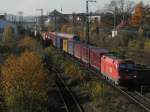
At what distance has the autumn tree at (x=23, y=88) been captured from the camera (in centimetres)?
2380

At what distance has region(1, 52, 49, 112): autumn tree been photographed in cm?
2380

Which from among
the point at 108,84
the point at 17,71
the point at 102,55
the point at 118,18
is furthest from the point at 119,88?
the point at 118,18

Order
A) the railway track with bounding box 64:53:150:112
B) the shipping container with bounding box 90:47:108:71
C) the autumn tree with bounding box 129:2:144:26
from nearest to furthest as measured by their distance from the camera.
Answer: the railway track with bounding box 64:53:150:112 → the shipping container with bounding box 90:47:108:71 → the autumn tree with bounding box 129:2:144:26

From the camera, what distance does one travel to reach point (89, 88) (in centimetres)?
3069

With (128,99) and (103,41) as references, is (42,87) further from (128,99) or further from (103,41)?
(103,41)

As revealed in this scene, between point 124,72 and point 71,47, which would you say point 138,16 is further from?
point 124,72

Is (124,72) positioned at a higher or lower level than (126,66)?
lower

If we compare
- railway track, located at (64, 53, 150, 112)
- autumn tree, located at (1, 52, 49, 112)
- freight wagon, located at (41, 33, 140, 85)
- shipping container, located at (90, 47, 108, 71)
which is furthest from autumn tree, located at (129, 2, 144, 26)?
autumn tree, located at (1, 52, 49, 112)

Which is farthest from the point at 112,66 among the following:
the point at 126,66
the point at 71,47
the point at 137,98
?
the point at 71,47

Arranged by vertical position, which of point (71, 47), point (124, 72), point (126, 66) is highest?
point (126, 66)

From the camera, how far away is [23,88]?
2477 cm

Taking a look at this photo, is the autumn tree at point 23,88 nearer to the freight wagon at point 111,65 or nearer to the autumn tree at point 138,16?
the freight wagon at point 111,65

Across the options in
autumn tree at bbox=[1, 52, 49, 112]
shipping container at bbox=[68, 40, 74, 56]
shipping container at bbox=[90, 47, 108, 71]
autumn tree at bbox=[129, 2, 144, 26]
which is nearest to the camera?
autumn tree at bbox=[1, 52, 49, 112]

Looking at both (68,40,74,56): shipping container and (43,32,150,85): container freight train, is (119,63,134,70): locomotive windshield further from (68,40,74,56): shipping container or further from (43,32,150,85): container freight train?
(68,40,74,56): shipping container
